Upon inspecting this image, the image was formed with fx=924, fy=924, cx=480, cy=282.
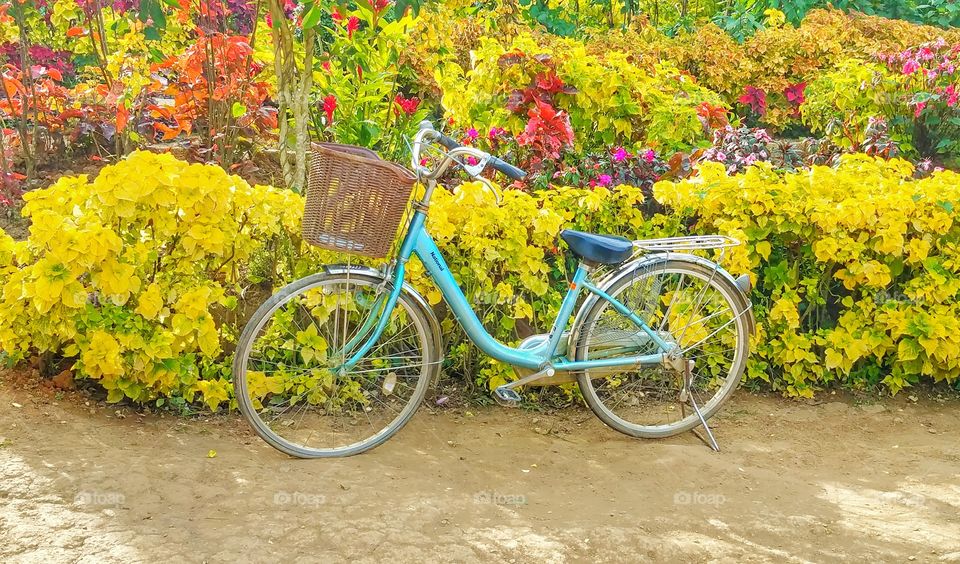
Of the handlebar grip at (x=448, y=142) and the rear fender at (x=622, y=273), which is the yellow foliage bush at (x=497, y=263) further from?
the handlebar grip at (x=448, y=142)

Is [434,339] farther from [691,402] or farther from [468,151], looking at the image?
[691,402]

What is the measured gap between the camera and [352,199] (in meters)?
2.96

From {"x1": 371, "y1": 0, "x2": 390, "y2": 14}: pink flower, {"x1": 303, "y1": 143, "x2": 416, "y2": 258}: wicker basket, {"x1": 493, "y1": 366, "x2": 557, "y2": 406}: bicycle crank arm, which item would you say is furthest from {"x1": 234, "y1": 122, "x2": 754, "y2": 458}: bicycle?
{"x1": 371, "y1": 0, "x2": 390, "y2": 14}: pink flower

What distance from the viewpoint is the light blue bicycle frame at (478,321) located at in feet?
10.6

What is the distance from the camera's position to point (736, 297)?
3.69 metres

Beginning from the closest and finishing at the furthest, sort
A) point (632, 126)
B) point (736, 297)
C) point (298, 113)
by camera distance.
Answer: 1. point (736, 297)
2. point (298, 113)
3. point (632, 126)

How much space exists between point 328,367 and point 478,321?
58 cm

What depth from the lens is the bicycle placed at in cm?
324

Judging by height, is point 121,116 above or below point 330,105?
below

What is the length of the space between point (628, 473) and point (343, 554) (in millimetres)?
1222

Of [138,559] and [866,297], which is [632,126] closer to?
[866,297]

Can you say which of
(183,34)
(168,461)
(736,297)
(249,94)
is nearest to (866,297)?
(736,297)

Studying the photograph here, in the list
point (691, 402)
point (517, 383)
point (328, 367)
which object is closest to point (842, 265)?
point (691, 402)

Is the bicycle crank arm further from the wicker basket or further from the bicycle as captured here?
the wicker basket
